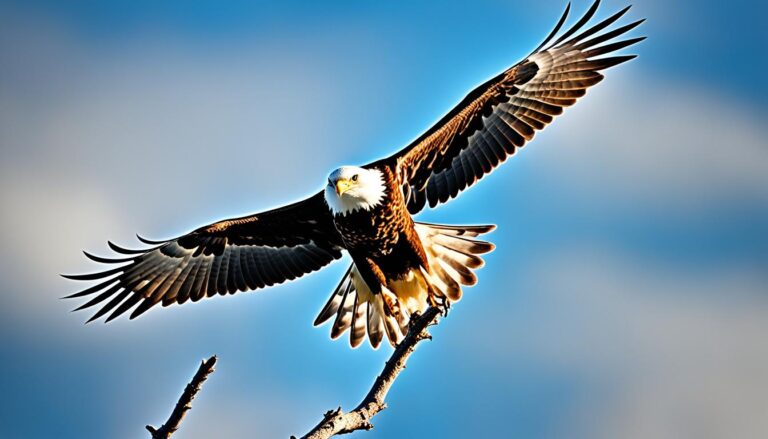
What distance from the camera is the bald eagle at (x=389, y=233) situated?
7812 millimetres

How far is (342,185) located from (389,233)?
623 mm

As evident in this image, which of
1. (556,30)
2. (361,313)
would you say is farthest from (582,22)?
(361,313)

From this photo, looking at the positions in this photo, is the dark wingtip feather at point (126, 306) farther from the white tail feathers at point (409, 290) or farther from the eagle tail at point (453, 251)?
the eagle tail at point (453, 251)

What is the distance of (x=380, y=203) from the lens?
297 inches

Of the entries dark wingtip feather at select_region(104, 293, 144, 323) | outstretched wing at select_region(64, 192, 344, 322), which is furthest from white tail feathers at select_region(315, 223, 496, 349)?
dark wingtip feather at select_region(104, 293, 144, 323)

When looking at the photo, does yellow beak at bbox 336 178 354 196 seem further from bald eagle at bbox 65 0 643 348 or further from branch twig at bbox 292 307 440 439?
branch twig at bbox 292 307 440 439

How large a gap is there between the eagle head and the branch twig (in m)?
1.51

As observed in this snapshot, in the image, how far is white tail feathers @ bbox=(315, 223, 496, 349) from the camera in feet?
26.5

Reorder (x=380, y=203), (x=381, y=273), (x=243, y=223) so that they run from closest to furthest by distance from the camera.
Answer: (x=380, y=203), (x=381, y=273), (x=243, y=223)

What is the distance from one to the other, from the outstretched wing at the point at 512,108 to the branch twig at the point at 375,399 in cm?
234

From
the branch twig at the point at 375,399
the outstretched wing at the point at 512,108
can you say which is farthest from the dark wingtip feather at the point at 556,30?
the branch twig at the point at 375,399

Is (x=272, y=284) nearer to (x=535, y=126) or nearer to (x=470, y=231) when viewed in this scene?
(x=470, y=231)

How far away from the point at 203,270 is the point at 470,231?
262cm

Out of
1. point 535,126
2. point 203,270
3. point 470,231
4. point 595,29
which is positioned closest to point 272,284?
point 203,270
